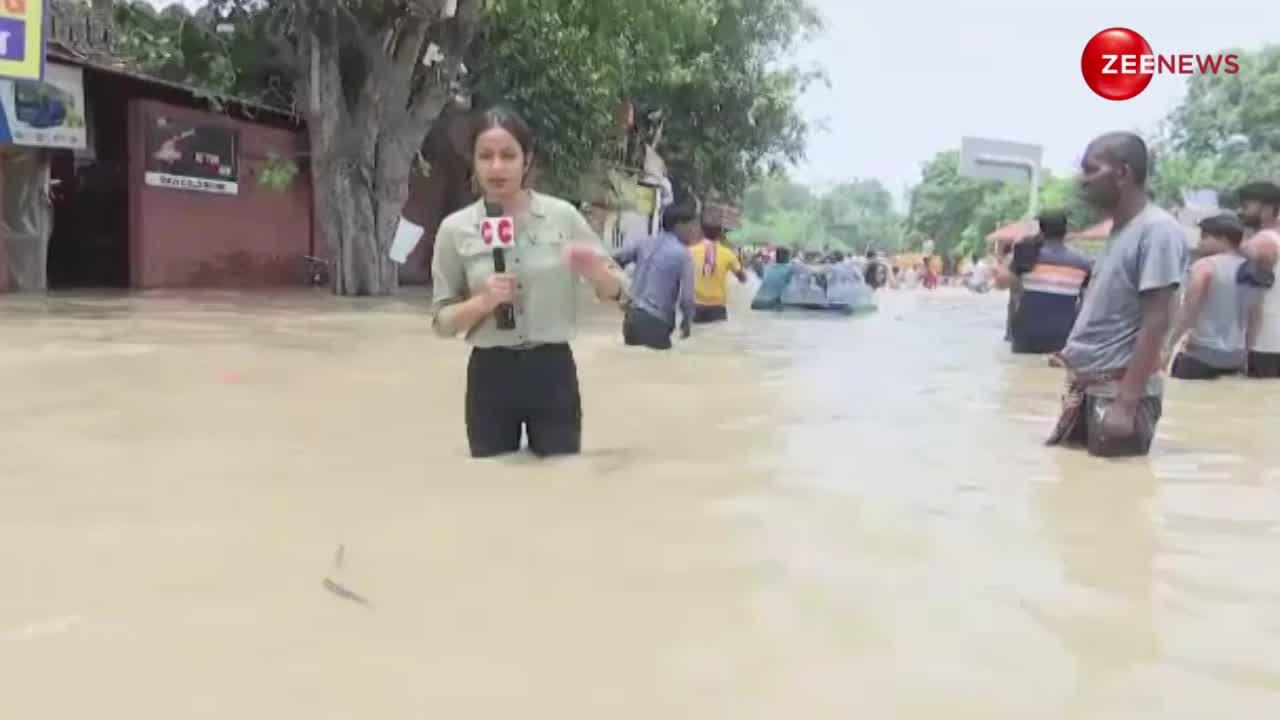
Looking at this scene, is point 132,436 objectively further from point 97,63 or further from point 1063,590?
point 97,63

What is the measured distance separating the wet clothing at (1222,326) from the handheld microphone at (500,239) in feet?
17.6

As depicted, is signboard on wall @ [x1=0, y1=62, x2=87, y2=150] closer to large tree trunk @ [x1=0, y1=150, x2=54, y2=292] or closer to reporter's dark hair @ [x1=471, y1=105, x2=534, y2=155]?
large tree trunk @ [x1=0, y1=150, x2=54, y2=292]

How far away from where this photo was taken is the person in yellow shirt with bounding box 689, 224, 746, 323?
1141 cm

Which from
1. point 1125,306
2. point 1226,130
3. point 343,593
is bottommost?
point 343,593

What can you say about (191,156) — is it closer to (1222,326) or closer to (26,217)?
(26,217)

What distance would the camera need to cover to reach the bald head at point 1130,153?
4.64 meters

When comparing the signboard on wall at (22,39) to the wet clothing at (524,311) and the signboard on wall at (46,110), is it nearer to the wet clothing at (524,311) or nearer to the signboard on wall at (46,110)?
the signboard on wall at (46,110)

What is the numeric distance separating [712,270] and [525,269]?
25.0 ft

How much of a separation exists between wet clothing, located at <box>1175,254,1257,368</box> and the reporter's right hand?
5476mm

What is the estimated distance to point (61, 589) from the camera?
2836mm

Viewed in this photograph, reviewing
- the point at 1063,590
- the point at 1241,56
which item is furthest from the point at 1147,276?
the point at 1241,56

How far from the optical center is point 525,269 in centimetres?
417

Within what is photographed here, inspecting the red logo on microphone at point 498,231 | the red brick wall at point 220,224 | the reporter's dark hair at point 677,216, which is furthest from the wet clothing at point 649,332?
the red brick wall at point 220,224

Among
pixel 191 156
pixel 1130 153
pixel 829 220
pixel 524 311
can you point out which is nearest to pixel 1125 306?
pixel 1130 153
